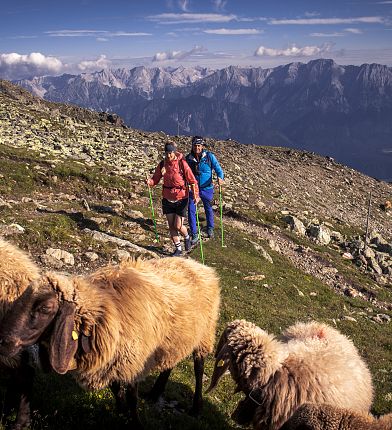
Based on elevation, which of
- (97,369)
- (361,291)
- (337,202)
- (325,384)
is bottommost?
A: (337,202)

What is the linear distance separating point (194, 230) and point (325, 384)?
12178 millimetres

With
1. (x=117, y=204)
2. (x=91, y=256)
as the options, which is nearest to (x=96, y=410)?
(x=91, y=256)

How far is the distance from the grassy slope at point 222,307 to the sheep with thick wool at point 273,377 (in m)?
1.45

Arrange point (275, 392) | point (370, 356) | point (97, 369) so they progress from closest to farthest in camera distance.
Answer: point (97, 369) → point (275, 392) → point (370, 356)

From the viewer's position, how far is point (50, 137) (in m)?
40.7

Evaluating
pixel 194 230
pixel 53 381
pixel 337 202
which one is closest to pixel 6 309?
pixel 53 381

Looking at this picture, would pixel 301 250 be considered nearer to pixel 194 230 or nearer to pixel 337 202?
pixel 194 230

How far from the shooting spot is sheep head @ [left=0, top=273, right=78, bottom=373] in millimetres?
5453

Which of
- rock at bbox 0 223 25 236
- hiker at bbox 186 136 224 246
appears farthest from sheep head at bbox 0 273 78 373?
hiker at bbox 186 136 224 246

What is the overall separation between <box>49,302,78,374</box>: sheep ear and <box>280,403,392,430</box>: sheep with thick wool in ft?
10.3

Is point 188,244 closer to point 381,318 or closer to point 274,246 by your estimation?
point 274,246

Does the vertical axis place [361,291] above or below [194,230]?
below

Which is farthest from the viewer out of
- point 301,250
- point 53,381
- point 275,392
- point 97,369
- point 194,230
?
point 301,250

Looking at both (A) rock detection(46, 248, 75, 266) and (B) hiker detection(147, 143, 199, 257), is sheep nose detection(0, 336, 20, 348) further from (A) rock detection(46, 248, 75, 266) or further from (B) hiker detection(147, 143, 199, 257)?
(B) hiker detection(147, 143, 199, 257)
